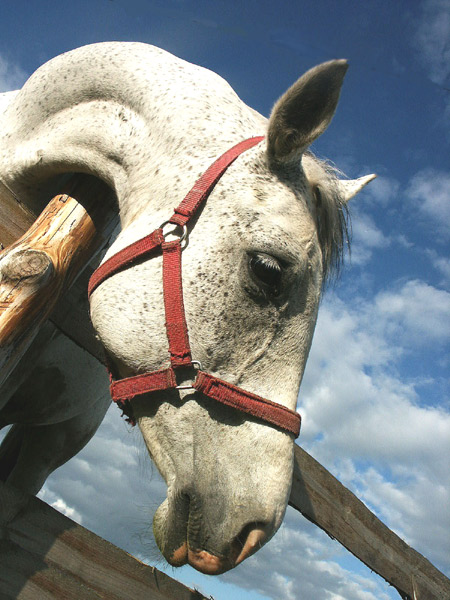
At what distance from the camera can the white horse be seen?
1719 millimetres

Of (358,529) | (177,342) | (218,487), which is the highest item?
(358,529)

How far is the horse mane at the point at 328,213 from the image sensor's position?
230 centimetres

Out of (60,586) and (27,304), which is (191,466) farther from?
(27,304)

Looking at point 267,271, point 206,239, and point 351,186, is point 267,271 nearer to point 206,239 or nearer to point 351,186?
point 206,239

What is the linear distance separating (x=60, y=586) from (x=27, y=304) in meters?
1.07

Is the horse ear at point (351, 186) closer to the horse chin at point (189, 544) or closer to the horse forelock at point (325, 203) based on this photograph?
the horse forelock at point (325, 203)

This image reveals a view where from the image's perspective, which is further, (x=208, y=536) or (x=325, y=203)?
(x=325, y=203)

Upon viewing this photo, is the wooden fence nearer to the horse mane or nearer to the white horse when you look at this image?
the white horse

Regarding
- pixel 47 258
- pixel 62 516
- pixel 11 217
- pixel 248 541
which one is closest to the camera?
pixel 248 541

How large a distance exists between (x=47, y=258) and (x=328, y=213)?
4.16ft

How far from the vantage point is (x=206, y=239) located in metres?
1.94

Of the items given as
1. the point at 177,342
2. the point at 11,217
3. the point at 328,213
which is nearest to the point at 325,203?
the point at 328,213

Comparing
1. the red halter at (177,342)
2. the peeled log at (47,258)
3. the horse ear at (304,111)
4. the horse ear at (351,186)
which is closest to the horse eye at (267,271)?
the red halter at (177,342)

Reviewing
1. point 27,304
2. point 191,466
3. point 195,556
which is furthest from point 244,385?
point 27,304
